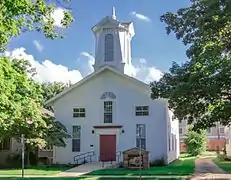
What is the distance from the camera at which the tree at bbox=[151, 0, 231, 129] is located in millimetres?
15425

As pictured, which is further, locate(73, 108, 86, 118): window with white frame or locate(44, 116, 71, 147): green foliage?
locate(73, 108, 86, 118): window with white frame

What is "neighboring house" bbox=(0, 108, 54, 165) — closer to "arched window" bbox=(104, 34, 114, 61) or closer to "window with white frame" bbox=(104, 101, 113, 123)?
"window with white frame" bbox=(104, 101, 113, 123)

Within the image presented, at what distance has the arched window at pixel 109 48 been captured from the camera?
113ft

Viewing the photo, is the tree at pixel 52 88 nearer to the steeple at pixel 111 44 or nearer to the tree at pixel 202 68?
the steeple at pixel 111 44

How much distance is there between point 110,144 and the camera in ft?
97.9

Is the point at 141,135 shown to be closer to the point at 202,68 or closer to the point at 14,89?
the point at 202,68

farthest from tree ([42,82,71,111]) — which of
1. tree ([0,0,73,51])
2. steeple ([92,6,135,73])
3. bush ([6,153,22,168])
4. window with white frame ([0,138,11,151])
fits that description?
tree ([0,0,73,51])

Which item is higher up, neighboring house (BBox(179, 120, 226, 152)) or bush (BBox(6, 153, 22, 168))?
neighboring house (BBox(179, 120, 226, 152))

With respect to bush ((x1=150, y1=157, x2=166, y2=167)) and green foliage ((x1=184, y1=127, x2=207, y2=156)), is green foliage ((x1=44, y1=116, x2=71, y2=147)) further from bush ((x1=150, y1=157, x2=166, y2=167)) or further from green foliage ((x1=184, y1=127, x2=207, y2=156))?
green foliage ((x1=184, y1=127, x2=207, y2=156))

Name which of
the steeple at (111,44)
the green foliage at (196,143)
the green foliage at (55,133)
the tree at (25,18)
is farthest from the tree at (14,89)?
the green foliage at (196,143)

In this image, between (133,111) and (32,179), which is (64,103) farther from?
(32,179)

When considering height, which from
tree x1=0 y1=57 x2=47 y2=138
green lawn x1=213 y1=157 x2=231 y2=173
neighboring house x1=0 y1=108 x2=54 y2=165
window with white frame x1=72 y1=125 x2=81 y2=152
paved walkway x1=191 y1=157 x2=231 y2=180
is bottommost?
green lawn x1=213 y1=157 x2=231 y2=173

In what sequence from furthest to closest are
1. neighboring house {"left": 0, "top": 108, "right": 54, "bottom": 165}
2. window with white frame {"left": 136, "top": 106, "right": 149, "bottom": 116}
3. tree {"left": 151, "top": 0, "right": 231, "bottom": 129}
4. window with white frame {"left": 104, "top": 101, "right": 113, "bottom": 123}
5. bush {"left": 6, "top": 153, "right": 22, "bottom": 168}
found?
1. neighboring house {"left": 0, "top": 108, "right": 54, "bottom": 165}
2. bush {"left": 6, "top": 153, "right": 22, "bottom": 168}
3. window with white frame {"left": 104, "top": 101, "right": 113, "bottom": 123}
4. window with white frame {"left": 136, "top": 106, "right": 149, "bottom": 116}
5. tree {"left": 151, "top": 0, "right": 231, "bottom": 129}

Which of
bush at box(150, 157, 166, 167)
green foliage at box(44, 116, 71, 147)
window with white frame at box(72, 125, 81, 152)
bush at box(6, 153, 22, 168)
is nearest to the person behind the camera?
green foliage at box(44, 116, 71, 147)
